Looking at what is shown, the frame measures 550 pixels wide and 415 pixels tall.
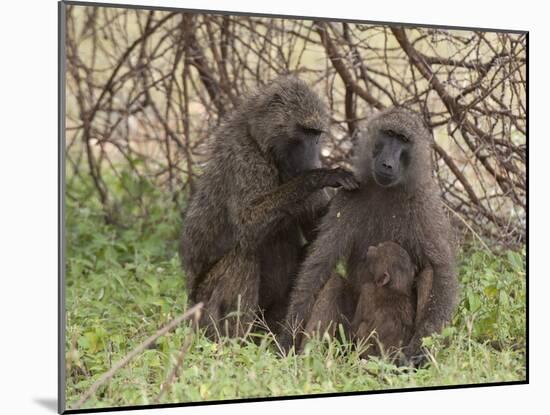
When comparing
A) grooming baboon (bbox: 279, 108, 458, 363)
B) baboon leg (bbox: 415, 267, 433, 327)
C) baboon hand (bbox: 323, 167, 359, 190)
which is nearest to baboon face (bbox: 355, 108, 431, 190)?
grooming baboon (bbox: 279, 108, 458, 363)

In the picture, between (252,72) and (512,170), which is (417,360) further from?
(252,72)

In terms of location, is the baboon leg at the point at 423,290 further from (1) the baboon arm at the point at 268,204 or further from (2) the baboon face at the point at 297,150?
Answer: (2) the baboon face at the point at 297,150

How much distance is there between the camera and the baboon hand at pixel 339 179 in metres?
5.12

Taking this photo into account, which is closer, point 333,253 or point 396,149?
point 396,149

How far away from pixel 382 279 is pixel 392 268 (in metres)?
0.07

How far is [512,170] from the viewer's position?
616 centimetres

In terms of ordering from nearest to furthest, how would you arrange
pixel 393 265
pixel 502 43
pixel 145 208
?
pixel 393 265 < pixel 502 43 < pixel 145 208

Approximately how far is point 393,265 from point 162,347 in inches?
45.1

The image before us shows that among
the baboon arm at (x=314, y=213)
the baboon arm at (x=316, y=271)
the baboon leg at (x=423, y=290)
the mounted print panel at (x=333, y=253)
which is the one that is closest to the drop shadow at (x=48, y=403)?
the mounted print panel at (x=333, y=253)

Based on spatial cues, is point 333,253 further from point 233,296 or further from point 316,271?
point 233,296

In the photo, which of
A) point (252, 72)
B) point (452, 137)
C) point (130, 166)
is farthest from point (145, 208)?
point (452, 137)

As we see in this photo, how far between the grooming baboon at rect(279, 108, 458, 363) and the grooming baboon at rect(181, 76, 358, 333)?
0.14 metres

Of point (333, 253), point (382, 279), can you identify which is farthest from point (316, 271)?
point (382, 279)

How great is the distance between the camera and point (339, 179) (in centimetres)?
512
